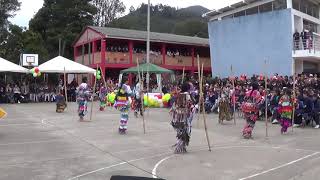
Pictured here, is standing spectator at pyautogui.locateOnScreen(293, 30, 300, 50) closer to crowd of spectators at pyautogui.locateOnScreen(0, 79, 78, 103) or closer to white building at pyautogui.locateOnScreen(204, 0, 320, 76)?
white building at pyautogui.locateOnScreen(204, 0, 320, 76)

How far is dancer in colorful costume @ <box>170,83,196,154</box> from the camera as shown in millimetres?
11195

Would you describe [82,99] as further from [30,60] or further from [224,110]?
[30,60]

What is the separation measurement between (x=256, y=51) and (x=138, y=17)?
168ft

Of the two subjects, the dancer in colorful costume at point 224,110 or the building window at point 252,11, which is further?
the building window at point 252,11

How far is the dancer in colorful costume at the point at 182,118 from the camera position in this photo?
36.7ft

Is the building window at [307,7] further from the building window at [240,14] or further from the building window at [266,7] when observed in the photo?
the building window at [240,14]

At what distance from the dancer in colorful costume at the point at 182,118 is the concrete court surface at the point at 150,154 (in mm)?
292

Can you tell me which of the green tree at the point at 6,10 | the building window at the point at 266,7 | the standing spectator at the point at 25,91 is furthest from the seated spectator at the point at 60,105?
the green tree at the point at 6,10

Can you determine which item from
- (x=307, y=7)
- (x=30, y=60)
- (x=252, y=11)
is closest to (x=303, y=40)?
(x=307, y=7)

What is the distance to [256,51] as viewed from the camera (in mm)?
30422

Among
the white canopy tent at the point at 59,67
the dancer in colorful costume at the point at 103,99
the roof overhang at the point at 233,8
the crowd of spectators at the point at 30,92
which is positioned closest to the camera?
the dancer in colorful costume at the point at 103,99

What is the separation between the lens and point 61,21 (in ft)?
178

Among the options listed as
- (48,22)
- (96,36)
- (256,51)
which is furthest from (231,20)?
(48,22)

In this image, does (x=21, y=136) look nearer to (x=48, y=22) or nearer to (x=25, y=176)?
(x=25, y=176)
